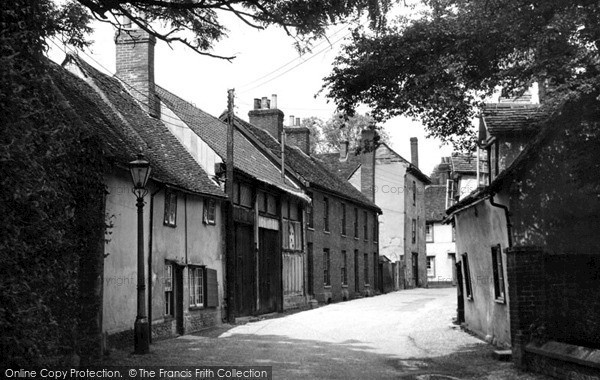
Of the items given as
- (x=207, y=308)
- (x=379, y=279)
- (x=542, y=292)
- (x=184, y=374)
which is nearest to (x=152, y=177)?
(x=207, y=308)

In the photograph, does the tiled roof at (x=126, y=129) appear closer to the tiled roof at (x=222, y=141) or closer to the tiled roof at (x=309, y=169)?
the tiled roof at (x=222, y=141)

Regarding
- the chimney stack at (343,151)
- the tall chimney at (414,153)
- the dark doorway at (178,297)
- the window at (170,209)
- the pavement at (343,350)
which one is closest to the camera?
the pavement at (343,350)

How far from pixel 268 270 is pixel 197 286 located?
721cm

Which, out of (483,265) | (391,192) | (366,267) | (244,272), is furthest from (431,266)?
(483,265)

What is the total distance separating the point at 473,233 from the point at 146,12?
11629 mm

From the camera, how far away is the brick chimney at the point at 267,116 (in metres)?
39.9

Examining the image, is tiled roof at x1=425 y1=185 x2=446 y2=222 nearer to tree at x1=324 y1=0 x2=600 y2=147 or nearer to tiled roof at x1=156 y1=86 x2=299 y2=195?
tiled roof at x1=156 y1=86 x2=299 y2=195

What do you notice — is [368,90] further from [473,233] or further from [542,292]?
[473,233]

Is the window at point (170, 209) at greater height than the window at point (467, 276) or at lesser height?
greater

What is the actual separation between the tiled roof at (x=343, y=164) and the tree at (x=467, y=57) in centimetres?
3665

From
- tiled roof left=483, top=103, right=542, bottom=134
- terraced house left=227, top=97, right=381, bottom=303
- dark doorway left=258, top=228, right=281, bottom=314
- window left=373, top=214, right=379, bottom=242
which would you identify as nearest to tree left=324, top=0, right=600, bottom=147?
tiled roof left=483, top=103, right=542, bottom=134

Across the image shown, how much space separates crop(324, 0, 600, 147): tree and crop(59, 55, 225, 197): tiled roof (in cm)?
598

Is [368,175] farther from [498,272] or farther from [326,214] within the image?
[498,272]

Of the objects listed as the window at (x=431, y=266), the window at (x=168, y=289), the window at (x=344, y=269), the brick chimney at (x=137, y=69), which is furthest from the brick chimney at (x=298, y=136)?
the window at (x=168, y=289)
